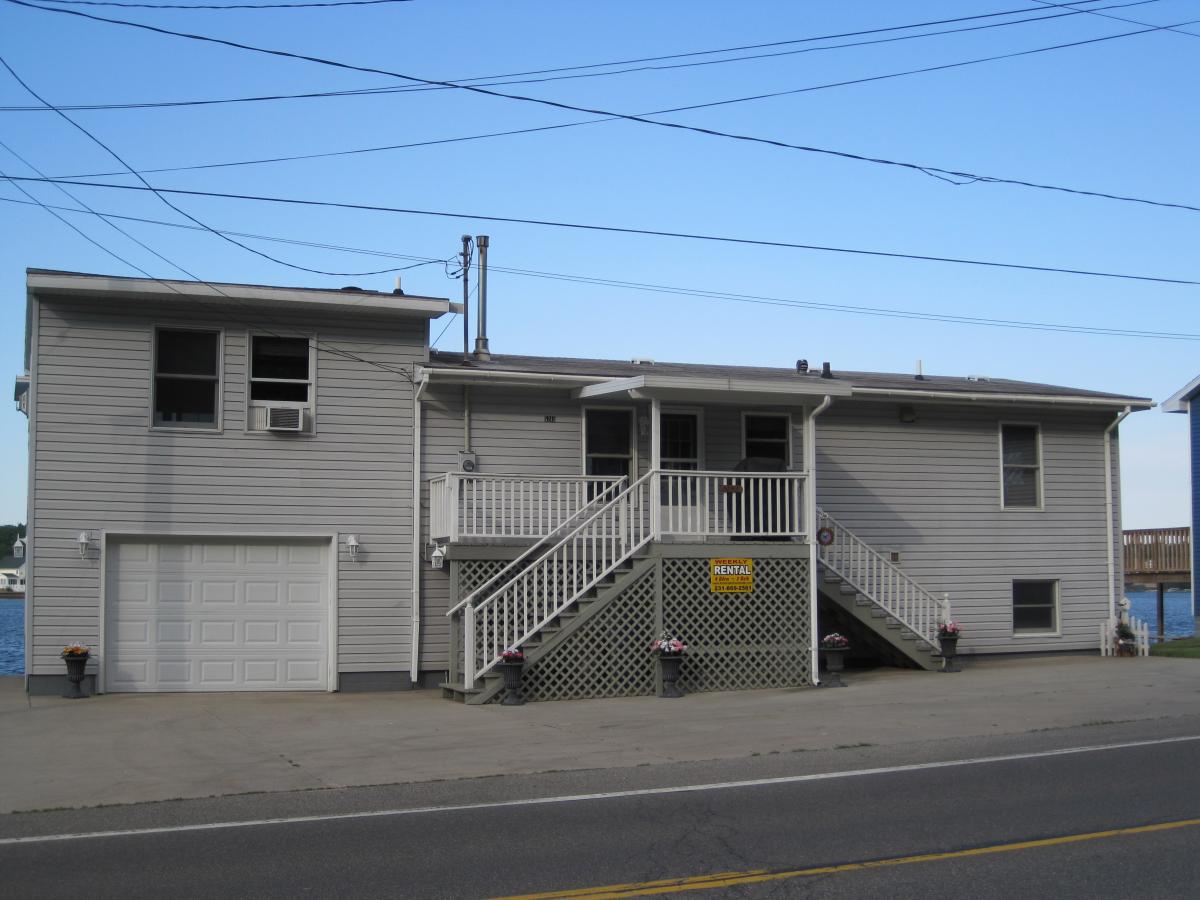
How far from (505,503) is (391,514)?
1726mm

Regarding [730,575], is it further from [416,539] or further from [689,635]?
[416,539]

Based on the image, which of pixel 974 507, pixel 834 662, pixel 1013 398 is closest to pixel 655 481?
pixel 834 662

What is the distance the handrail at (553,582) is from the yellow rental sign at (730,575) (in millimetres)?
1077

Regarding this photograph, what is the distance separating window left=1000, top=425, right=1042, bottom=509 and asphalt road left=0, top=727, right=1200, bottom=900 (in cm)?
1224

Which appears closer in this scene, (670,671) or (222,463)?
(670,671)

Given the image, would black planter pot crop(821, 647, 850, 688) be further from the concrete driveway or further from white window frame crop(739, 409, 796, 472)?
white window frame crop(739, 409, 796, 472)

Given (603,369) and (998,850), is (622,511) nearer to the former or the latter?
(603,369)

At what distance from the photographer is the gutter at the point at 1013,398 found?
2067 cm

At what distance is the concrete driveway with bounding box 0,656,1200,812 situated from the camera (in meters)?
11.2

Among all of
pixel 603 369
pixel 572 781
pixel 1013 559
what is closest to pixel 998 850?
pixel 572 781

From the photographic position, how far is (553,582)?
1722 centimetres

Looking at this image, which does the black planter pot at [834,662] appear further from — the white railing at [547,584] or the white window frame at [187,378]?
the white window frame at [187,378]

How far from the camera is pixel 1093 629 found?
2242 centimetres

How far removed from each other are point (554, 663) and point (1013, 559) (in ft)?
31.0
